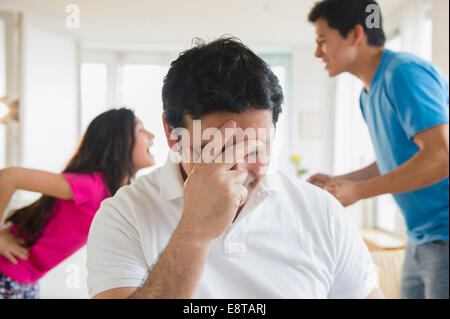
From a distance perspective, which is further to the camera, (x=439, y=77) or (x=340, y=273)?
(x=439, y=77)

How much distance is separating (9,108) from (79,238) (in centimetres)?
22

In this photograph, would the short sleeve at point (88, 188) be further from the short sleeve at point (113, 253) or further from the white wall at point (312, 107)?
the white wall at point (312, 107)

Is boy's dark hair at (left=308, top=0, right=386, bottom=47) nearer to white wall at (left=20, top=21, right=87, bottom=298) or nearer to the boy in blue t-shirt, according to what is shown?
the boy in blue t-shirt

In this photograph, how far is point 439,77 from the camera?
0.67 m

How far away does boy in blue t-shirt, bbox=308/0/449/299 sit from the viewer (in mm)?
426

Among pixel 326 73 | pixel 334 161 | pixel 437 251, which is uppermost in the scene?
pixel 326 73

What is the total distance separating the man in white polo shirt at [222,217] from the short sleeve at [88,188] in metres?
0.05

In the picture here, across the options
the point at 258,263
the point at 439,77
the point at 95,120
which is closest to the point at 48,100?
the point at 95,120

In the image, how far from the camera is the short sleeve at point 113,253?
0.39 meters

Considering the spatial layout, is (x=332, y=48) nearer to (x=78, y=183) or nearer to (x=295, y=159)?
(x=295, y=159)

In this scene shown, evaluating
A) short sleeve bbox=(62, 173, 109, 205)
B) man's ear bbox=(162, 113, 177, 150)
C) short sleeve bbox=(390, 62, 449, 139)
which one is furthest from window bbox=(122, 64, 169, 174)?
short sleeve bbox=(390, 62, 449, 139)

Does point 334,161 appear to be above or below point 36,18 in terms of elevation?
below

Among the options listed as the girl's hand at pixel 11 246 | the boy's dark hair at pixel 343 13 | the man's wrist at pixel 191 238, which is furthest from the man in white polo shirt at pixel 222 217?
the girl's hand at pixel 11 246
